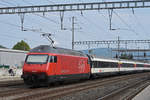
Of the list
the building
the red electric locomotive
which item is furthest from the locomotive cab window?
the building

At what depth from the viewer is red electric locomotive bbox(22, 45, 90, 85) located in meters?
19.4

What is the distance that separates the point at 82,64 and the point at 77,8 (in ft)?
19.5

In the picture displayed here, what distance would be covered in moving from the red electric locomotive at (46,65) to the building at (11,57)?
71.2ft

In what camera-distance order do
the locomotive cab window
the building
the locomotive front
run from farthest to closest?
the building → the locomotive cab window → the locomotive front

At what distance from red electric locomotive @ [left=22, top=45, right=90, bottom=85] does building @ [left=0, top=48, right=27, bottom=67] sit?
2169cm

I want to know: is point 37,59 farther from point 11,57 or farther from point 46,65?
point 11,57

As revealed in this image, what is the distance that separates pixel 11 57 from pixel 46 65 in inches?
1045

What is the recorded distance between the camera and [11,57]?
44.8m

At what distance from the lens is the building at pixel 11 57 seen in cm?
4284

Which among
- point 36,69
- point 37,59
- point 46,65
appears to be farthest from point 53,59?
point 36,69

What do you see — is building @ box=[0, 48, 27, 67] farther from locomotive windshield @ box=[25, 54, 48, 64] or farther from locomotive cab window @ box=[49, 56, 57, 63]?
locomotive cab window @ box=[49, 56, 57, 63]

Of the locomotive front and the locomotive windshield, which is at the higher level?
the locomotive windshield

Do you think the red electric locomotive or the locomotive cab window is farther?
the locomotive cab window

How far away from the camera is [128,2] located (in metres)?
23.7
